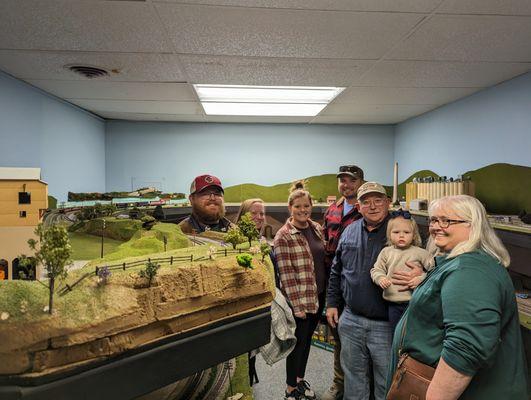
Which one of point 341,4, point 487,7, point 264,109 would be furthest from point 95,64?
A: point 487,7

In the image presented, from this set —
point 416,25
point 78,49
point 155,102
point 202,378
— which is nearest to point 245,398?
point 202,378

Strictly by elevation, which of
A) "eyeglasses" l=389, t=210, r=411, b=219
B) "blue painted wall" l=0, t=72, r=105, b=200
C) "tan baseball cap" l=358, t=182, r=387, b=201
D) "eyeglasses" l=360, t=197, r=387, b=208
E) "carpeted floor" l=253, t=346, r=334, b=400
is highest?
"blue painted wall" l=0, t=72, r=105, b=200

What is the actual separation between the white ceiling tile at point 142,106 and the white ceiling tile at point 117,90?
0.86ft

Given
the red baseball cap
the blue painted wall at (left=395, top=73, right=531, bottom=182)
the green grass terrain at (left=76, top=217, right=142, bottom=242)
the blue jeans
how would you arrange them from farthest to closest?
the blue painted wall at (left=395, top=73, right=531, bottom=182) < the blue jeans < the red baseball cap < the green grass terrain at (left=76, top=217, right=142, bottom=242)

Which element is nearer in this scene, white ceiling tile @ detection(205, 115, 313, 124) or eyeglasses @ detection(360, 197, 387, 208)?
eyeglasses @ detection(360, 197, 387, 208)

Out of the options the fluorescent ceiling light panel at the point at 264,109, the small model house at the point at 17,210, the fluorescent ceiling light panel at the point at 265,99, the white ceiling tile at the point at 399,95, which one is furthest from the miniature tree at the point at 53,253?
the fluorescent ceiling light panel at the point at 264,109

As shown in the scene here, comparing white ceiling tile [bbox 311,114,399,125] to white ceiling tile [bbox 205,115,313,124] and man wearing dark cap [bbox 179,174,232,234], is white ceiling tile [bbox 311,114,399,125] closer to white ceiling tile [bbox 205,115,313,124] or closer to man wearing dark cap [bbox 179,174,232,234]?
white ceiling tile [bbox 205,115,313,124]

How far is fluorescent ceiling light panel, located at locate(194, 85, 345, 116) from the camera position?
15.4 ft

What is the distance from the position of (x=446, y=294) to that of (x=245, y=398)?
154 cm

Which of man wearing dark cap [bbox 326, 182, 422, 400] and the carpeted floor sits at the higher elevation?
man wearing dark cap [bbox 326, 182, 422, 400]

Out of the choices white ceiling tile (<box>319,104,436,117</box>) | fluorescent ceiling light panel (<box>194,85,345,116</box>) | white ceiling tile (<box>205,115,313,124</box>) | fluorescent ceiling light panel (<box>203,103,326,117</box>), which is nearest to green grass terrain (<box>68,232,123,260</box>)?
Result: fluorescent ceiling light panel (<box>194,85,345,116</box>)

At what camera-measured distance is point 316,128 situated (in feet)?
24.7

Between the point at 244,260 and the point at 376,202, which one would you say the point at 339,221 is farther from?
the point at 244,260

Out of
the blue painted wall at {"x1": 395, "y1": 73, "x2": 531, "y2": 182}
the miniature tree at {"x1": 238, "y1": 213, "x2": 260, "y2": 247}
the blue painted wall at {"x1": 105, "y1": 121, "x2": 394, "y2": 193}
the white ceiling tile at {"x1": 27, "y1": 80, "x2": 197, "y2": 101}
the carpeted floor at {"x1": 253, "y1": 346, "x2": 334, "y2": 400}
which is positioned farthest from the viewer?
the blue painted wall at {"x1": 105, "y1": 121, "x2": 394, "y2": 193}
